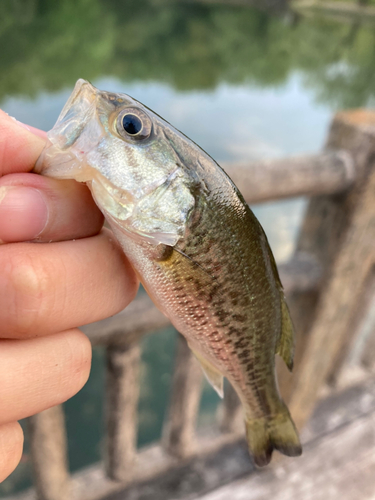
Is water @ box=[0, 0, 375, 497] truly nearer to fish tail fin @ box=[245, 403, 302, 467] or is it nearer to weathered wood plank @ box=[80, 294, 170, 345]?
weathered wood plank @ box=[80, 294, 170, 345]

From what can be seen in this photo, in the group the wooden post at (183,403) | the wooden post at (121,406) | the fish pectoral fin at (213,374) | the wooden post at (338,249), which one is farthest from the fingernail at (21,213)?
the wooden post at (338,249)

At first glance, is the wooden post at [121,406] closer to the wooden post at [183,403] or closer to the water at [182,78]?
the wooden post at [183,403]

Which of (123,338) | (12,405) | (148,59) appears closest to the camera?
(12,405)

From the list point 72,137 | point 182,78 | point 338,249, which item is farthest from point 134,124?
point 182,78

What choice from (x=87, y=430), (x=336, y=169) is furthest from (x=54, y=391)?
(x=87, y=430)

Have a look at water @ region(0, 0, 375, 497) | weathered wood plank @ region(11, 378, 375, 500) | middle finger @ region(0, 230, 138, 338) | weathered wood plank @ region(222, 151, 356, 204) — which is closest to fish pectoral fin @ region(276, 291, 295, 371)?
middle finger @ region(0, 230, 138, 338)

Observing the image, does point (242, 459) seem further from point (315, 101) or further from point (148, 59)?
point (148, 59)

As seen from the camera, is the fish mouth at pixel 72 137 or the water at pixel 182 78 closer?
the fish mouth at pixel 72 137
